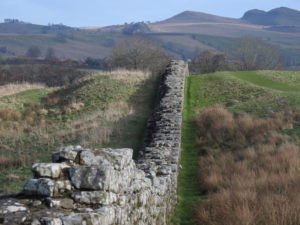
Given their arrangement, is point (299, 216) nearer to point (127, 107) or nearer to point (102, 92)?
point (127, 107)

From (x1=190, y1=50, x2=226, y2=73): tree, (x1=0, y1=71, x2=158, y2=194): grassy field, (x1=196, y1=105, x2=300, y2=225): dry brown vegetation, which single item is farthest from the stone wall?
(x1=190, y1=50, x2=226, y2=73): tree

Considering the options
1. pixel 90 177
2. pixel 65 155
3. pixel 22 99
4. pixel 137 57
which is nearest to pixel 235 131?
Answer: pixel 65 155

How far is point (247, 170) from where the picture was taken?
12711 millimetres

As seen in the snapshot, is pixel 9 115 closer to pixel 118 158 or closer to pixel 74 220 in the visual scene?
pixel 118 158

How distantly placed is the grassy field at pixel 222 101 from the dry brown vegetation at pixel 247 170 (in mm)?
345

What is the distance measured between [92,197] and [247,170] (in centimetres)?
754

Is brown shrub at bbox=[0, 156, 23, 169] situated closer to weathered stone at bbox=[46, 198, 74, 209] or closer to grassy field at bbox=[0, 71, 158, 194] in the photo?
grassy field at bbox=[0, 71, 158, 194]

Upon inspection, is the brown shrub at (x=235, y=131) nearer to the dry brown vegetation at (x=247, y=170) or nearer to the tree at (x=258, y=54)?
the dry brown vegetation at (x=247, y=170)

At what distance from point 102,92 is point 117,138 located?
1210 cm

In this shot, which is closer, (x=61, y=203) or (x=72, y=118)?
(x=61, y=203)

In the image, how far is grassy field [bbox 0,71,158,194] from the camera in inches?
666

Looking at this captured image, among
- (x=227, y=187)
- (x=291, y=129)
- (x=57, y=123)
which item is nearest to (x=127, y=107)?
(x=57, y=123)

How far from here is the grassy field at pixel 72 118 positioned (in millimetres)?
16906

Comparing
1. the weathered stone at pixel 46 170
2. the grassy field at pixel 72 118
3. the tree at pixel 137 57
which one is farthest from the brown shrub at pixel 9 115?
A: the tree at pixel 137 57
